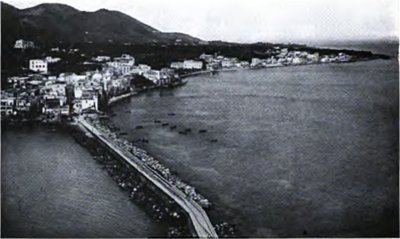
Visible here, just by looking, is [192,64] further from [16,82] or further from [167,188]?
[16,82]

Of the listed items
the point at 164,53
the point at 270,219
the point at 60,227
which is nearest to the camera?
the point at 60,227

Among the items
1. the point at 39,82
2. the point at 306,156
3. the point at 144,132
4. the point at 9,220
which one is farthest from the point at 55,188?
the point at 306,156

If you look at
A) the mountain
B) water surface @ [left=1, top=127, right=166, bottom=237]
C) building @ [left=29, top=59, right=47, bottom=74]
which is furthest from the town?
water surface @ [left=1, top=127, right=166, bottom=237]

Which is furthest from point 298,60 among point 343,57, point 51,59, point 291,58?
point 51,59

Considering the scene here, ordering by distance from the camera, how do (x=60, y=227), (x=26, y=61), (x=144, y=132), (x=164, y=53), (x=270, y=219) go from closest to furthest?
(x=60, y=227), (x=270, y=219), (x=26, y=61), (x=164, y=53), (x=144, y=132)

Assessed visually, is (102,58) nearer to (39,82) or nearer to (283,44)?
(39,82)

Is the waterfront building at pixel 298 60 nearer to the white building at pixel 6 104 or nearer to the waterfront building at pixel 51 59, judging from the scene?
the waterfront building at pixel 51 59
